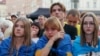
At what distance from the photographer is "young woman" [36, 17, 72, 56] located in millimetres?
4797

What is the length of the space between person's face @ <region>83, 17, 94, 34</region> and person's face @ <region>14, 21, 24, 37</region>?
0.86 metres

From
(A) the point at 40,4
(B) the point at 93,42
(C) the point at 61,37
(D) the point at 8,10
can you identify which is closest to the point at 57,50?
(C) the point at 61,37

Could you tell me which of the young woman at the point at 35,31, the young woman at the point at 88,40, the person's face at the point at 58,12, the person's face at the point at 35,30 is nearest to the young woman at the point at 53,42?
the young woman at the point at 88,40

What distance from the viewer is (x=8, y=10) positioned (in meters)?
44.8

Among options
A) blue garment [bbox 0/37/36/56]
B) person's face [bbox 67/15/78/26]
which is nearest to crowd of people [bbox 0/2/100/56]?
blue garment [bbox 0/37/36/56]

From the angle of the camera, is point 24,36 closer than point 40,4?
Yes

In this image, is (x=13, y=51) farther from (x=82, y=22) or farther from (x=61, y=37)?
(x=82, y=22)

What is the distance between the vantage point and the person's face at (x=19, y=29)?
16.6 ft

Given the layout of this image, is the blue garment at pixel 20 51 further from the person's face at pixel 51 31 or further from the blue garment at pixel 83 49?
the blue garment at pixel 83 49

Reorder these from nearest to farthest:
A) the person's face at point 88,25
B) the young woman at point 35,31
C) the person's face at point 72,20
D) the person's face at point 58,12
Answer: the person's face at point 88,25, the person's face at point 58,12, the person's face at point 72,20, the young woman at point 35,31

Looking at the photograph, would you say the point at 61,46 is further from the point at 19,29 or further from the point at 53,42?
the point at 19,29

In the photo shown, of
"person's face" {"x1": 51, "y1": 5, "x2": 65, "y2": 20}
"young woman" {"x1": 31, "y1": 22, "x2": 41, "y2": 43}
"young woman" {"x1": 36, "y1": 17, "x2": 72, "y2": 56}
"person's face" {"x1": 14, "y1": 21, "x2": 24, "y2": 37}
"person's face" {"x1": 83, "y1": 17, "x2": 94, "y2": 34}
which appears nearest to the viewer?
"young woman" {"x1": 36, "y1": 17, "x2": 72, "y2": 56}

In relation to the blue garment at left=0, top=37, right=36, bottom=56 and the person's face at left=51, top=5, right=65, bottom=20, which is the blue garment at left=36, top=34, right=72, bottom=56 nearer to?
the blue garment at left=0, top=37, right=36, bottom=56

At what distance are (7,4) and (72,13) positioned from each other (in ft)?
137
